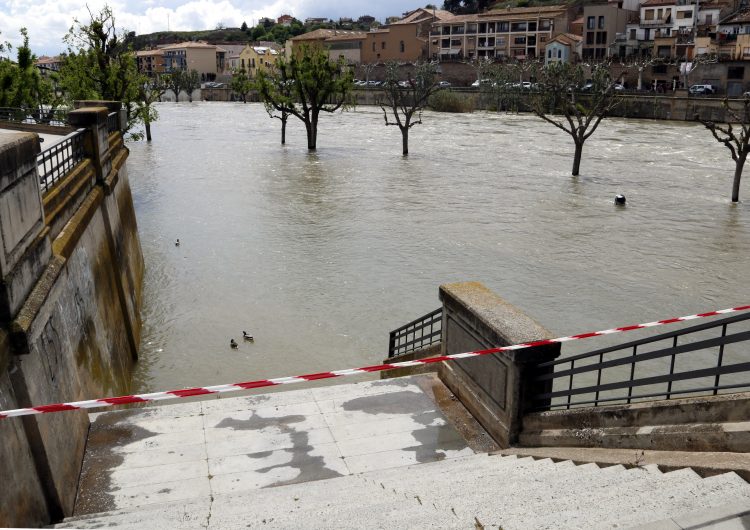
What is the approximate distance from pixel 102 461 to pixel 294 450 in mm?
1814

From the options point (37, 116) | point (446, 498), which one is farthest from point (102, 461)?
point (37, 116)

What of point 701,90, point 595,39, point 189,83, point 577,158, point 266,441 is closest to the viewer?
point 266,441

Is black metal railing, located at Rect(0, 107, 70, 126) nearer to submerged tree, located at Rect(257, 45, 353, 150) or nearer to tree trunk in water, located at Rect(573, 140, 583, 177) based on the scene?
submerged tree, located at Rect(257, 45, 353, 150)

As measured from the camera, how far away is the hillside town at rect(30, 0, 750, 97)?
3223 inches

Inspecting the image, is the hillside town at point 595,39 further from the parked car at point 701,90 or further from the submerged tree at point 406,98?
the submerged tree at point 406,98

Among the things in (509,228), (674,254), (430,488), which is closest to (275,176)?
(509,228)

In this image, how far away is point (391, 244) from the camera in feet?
75.4

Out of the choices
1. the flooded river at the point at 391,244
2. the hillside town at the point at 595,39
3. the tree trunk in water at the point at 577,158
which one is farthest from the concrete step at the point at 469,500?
the hillside town at the point at 595,39

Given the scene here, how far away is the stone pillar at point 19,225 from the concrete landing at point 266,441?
1784 millimetres

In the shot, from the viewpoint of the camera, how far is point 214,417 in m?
7.71

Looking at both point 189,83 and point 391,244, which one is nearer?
point 391,244

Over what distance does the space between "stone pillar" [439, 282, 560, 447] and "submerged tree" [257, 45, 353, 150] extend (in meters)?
40.0

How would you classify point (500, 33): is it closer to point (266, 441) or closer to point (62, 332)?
point (62, 332)

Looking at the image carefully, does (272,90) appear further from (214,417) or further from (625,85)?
(625,85)
